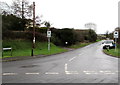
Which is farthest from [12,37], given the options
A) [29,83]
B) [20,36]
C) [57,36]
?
[29,83]

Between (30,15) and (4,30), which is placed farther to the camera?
(30,15)

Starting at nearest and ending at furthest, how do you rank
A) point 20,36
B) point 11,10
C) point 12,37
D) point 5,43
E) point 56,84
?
point 56,84 → point 5,43 → point 12,37 → point 20,36 → point 11,10

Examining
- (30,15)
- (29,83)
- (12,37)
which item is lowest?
(29,83)

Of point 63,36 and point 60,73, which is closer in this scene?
point 60,73

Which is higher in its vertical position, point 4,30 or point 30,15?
point 30,15

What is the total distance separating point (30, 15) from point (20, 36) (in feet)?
18.9

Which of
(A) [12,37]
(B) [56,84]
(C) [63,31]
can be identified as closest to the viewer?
(B) [56,84]

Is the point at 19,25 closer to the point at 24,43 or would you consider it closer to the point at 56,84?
the point at 24,43

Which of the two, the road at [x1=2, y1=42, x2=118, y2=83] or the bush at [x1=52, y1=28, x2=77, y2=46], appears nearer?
the road at [x1=2, y1=42, x2=118, y2=83]

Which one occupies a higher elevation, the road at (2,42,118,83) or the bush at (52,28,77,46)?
the bush at (52,28,77,46)

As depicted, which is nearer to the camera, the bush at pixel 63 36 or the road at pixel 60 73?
the road at pixel 60 73

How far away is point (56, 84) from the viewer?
616 centimetres

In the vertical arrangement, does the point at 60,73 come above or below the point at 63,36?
below

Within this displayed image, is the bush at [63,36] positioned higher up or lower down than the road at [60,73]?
higher up
